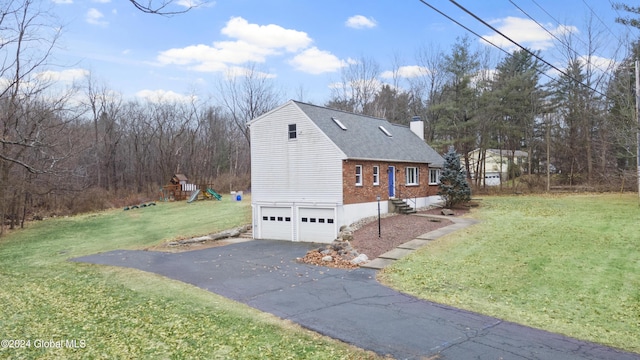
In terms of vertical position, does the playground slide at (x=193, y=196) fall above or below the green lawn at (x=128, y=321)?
above

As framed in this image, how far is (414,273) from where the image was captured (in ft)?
38.1

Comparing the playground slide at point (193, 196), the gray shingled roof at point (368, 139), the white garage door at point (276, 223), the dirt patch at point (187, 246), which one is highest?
the gray shingled roof at point (368, 139)

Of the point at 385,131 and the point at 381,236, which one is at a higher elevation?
the point at 385,131

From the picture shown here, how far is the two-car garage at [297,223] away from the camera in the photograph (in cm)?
1872

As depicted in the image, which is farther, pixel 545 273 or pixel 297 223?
pixel 297 223

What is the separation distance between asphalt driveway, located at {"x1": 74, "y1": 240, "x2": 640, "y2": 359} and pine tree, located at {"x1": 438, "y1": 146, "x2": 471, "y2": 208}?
40.4 feet

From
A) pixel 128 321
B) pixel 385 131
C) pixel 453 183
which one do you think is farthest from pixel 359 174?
pixel 128 321

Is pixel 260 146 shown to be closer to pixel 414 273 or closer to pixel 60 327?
pixel 414 273

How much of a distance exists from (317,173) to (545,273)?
35.3 ft

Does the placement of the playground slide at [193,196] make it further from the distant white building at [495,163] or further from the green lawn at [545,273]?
the distant white building at [495,163]

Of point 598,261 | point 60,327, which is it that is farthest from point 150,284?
point 598,261

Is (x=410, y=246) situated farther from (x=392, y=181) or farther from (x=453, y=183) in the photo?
(x=453, y=183)

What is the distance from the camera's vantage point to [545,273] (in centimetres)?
1080

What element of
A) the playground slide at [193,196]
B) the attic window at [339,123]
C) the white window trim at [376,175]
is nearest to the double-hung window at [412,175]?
the white window trim at [376,175]
